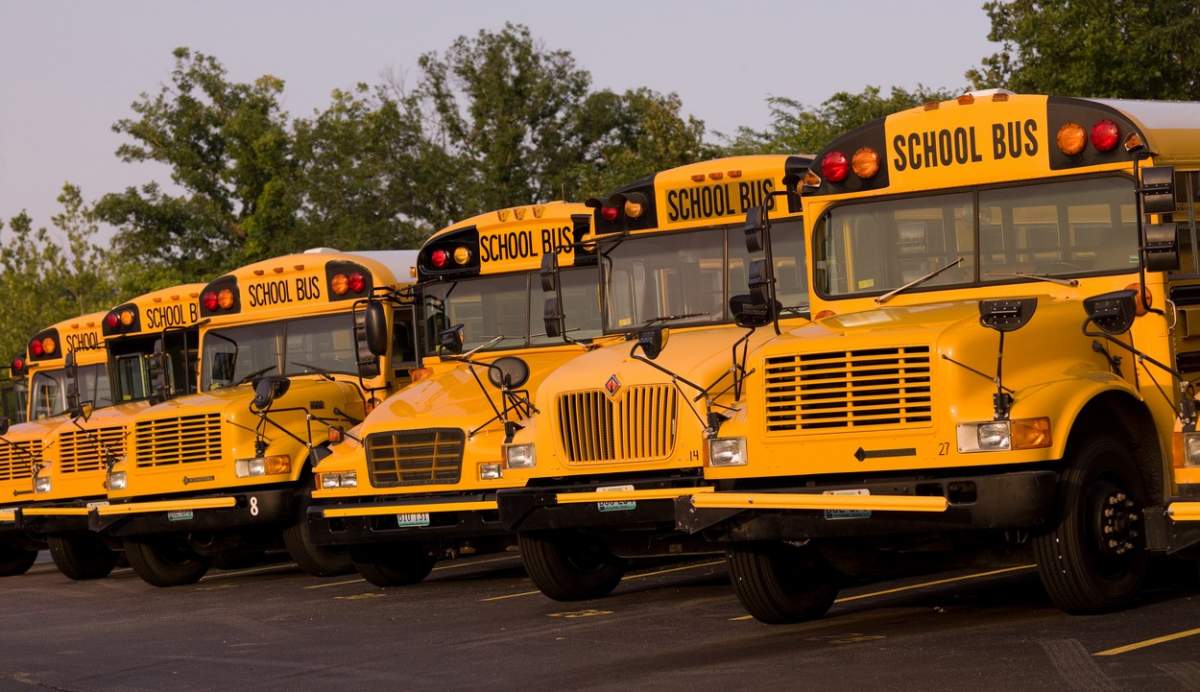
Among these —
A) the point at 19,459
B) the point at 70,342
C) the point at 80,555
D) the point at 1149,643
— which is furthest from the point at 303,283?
the point at 1149,643

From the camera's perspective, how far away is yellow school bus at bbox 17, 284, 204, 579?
17.6 m

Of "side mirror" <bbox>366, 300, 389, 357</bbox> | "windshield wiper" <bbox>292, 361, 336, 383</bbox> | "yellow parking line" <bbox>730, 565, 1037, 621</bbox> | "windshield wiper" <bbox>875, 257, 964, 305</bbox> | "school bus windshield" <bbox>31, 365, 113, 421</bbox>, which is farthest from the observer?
"school bus windshield" <bbox>31, 365, 113, 421</bbox>

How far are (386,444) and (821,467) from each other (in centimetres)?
519

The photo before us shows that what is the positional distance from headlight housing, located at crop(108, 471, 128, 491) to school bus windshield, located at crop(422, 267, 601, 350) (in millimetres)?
3226

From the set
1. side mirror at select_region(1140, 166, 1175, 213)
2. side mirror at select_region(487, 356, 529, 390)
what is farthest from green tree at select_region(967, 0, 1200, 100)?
side mirror at select_region(1140, 166, 1175, 213)

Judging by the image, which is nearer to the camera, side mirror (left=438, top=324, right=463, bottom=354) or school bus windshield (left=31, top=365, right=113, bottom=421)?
side mirror (left=438, top=324, right=463, bottom=354)

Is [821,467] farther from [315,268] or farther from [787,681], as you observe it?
[315,268]

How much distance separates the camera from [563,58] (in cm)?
4803

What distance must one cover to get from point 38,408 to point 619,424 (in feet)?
37.9

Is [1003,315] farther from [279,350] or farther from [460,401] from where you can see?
[279,350]

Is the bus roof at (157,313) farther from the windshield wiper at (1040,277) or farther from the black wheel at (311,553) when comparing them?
the windshield wiper at (1040,277)

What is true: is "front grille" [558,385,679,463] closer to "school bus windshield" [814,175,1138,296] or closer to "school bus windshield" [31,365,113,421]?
"school bus windshield" [814,175,1138,296]

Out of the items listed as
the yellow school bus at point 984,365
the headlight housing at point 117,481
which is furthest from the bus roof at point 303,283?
the yellow school bus at point 984,365

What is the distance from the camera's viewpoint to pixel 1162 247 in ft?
29.6
